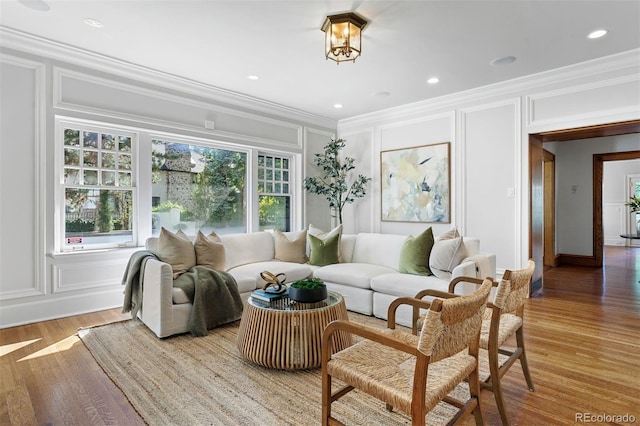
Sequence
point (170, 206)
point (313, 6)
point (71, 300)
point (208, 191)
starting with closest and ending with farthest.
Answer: point (313, 6) < point (71, 300) < point (170, 206) < point (208, 191)

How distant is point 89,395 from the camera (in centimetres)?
209

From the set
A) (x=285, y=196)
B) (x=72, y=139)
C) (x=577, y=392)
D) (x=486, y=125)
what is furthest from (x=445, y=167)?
(x=72, y=139)

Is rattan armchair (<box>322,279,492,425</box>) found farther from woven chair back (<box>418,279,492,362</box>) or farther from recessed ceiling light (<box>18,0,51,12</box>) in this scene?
recessed ceiling light (<box>18,0,51,12</box>)

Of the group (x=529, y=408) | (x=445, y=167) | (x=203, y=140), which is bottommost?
(x=529, y=408)

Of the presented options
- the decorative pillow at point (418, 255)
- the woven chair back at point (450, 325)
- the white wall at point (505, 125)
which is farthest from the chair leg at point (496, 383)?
the white wall at point (505, 125)

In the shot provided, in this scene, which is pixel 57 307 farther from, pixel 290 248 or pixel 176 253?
pixel 290 248

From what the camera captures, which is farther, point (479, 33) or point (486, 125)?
point (486, 125)

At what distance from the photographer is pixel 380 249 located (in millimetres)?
4211

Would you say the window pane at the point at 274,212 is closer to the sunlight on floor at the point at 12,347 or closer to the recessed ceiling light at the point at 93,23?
the recessed ceiling light at the point at 93,23

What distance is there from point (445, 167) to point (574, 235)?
3763mm

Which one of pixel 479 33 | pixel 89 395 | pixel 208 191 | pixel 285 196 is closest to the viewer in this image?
pixel 89 395

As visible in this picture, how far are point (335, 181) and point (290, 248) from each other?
2.12 metres

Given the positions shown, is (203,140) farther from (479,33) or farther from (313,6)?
(479,33)

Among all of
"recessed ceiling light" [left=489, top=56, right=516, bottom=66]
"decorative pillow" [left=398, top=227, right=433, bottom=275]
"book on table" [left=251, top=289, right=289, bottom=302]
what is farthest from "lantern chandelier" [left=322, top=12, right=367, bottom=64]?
"book on table" [left=251, top=289, right=289, bottom=302]
